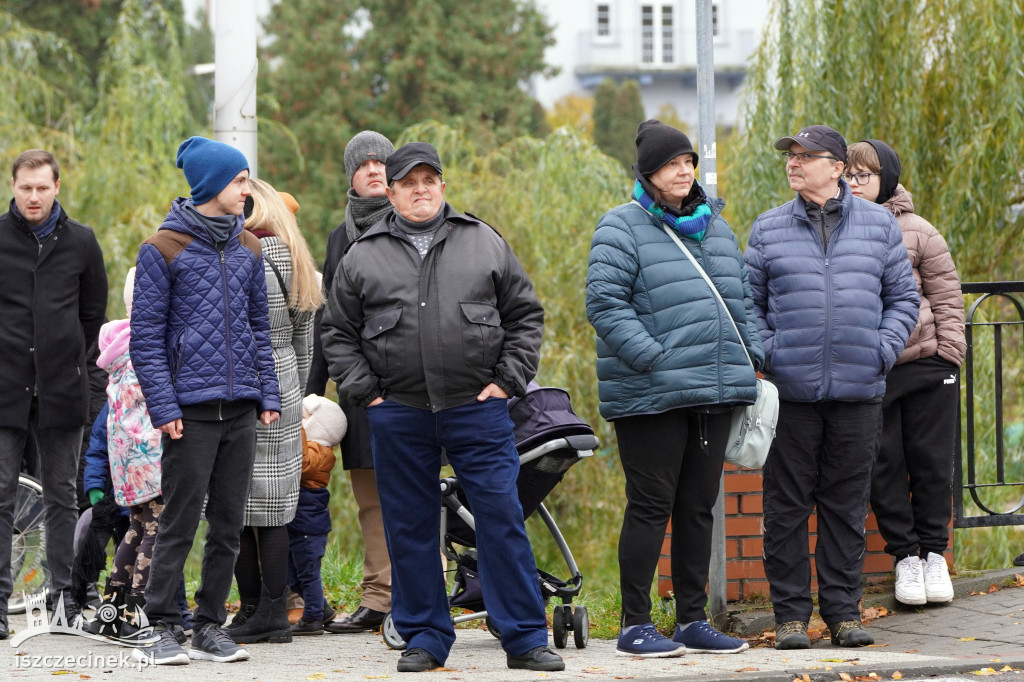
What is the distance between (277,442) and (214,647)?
0.98 m

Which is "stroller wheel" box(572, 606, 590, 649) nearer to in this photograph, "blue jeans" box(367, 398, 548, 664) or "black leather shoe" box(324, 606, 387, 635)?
"blue jeans" box(367, 398, 548, 664)

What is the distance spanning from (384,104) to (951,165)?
86.4 ft

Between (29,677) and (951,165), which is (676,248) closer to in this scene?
(29,677)

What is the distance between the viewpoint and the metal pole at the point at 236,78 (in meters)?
7.50

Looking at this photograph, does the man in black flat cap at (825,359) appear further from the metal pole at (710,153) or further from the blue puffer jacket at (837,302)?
the metal pole at (710,153)

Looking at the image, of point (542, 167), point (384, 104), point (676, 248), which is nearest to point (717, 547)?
point (676, 248)

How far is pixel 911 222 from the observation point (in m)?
6.56

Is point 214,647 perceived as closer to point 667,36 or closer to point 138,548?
point 138,548

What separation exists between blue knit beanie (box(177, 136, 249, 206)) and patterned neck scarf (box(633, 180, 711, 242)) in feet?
5.53

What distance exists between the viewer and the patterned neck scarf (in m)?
5.73

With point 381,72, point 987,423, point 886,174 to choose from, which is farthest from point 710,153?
point 381,72

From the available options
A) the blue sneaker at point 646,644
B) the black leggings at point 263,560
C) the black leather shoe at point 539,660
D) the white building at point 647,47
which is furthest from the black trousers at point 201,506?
the white building at point 647,47

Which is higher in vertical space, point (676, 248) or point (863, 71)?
point (863, 71)

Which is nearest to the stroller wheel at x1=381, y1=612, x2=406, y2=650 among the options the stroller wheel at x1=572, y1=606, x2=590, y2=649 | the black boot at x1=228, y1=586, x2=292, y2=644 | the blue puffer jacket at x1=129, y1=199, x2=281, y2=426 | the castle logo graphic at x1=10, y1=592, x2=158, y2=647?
the black boot at x1=228, y1=586, x2=292, y2=644
